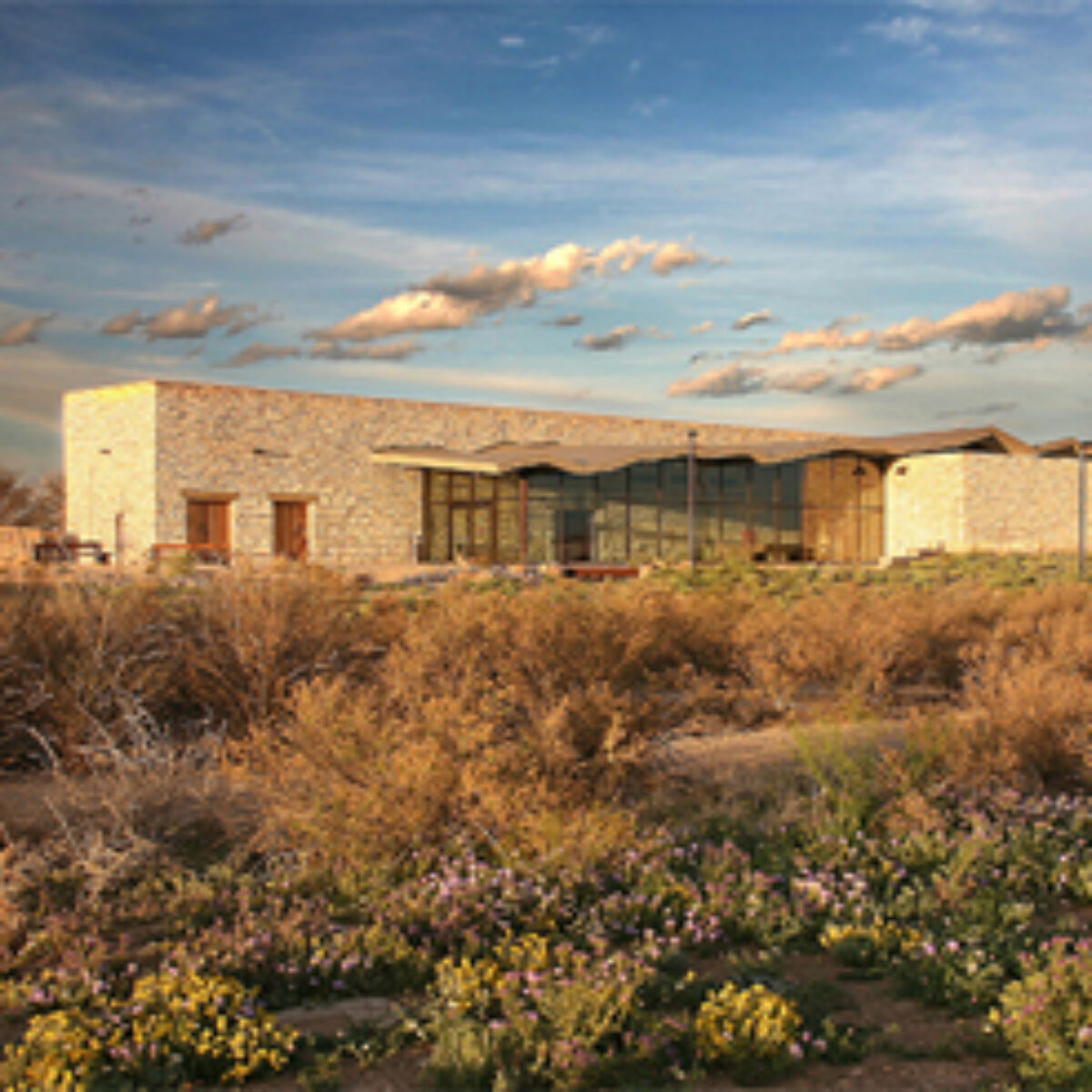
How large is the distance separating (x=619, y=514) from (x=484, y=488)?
175 inches

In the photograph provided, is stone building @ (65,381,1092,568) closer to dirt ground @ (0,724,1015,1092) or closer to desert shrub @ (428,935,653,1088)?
dirt ground @ (0,724,1015,1092)

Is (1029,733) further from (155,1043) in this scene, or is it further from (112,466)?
(112,466)

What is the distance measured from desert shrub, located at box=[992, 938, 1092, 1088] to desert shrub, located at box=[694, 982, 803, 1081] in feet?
2.42

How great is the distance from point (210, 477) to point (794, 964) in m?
29.4

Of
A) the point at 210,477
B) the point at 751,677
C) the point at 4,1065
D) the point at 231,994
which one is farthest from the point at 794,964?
the point at 210,477

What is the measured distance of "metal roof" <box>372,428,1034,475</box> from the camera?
30.3 metres

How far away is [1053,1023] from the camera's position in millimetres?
3709

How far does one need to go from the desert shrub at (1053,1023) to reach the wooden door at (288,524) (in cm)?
3010

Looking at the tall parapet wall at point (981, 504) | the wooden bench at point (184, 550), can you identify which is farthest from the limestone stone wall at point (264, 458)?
the tall parapet wall at point (981, 504)

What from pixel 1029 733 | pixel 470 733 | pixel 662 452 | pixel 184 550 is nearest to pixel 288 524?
pixel 184 550

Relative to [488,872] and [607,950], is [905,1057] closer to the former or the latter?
[607,950]

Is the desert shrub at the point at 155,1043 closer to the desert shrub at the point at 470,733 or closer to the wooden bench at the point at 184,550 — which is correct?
the desert shrub at the point at 470,733

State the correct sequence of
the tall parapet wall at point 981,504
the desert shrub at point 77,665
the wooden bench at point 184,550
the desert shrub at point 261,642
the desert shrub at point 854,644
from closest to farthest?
1. the desert shrub at point 77,665
2. the desert shrub at point 261,642
3. the desert shrub at point 854,644
4. the wooden bench at point 184,550
5. the tall parapet wall at point 981,504

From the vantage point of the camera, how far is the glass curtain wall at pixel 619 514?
1348 inches
